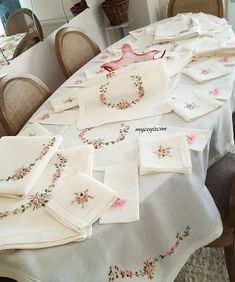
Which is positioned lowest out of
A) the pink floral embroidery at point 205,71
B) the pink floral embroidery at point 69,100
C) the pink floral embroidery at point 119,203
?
the pink floral embroidery at point 119,203

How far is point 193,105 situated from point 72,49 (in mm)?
1050

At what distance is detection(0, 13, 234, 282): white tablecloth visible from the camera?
662 mm

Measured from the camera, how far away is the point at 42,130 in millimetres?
1132

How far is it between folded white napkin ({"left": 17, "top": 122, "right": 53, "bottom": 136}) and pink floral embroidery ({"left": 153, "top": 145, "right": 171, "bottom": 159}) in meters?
0.44

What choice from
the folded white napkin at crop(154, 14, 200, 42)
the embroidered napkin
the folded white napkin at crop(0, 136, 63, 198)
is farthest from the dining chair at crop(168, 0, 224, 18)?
the folded white napkin at crop(0, 136, 63, 198)

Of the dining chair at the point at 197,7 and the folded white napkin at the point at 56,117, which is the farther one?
the dining chair at the point at 197,7

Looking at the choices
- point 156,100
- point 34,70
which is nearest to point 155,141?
point 156,100

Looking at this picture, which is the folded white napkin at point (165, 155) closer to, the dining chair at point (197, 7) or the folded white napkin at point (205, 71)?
the folded white napkin at point (205, 71)

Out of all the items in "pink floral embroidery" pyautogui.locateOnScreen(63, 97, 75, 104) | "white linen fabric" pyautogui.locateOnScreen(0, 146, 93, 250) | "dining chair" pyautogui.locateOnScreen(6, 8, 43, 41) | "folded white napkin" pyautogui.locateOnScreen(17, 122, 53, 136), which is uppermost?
"dining chair" pyautogui.locateOnScreen(6, 8, 43, 41)

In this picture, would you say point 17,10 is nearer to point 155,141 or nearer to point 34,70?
point 34,70

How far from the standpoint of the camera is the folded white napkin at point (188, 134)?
34.5 inches

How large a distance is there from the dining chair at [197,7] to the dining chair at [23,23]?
937mm

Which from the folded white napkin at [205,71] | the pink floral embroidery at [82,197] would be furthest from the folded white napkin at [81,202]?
the folded white napkin at [205,71]

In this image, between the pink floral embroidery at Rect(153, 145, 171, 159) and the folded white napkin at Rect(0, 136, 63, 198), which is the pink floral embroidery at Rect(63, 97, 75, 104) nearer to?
the folded white napkin at Rect(0, 136, 63, 198)
